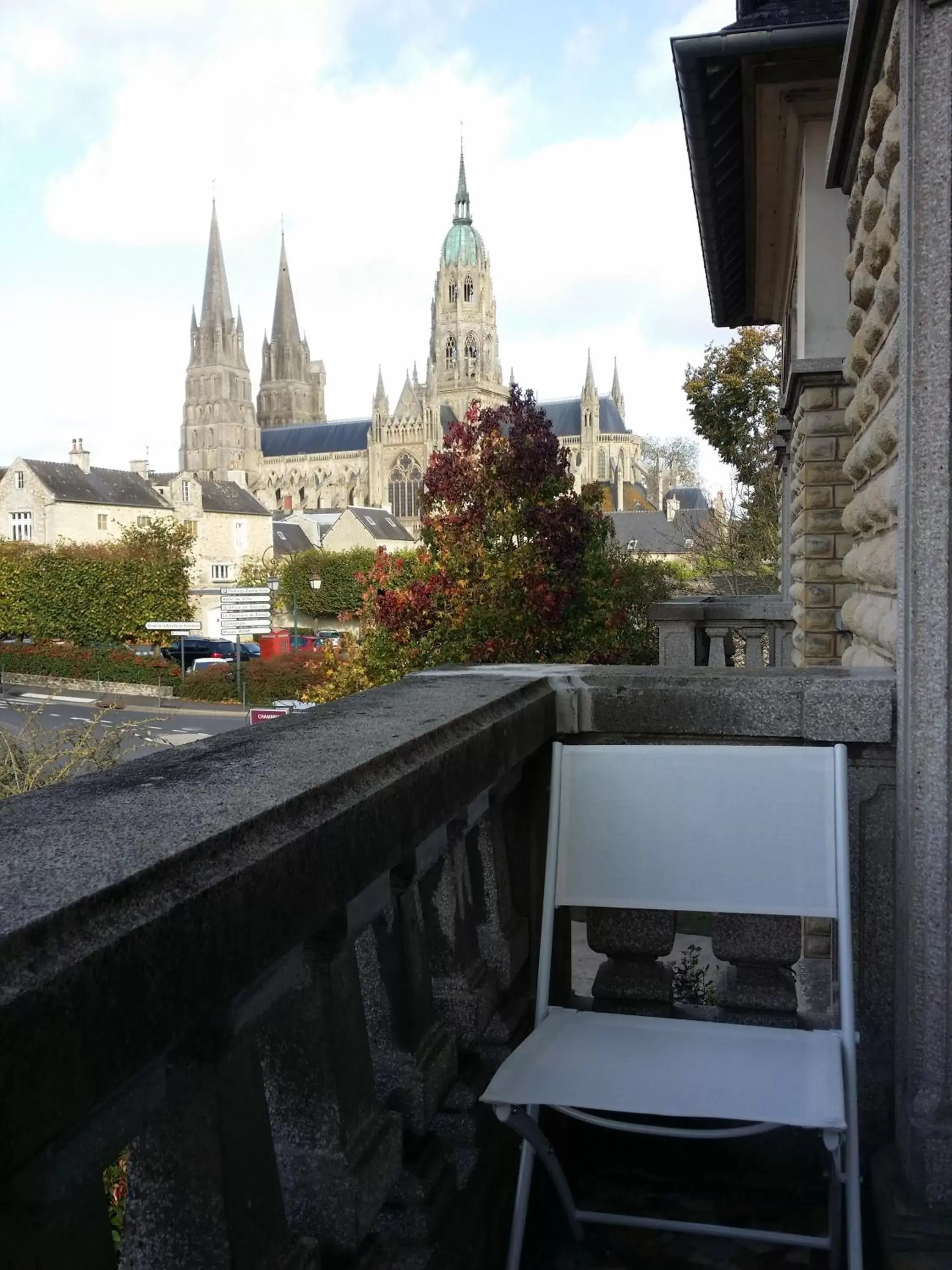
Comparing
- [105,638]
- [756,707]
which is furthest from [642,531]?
[756,707]

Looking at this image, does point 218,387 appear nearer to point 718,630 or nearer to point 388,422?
point 388,422

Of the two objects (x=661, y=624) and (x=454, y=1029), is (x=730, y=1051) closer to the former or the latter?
(x=454, y=1029)

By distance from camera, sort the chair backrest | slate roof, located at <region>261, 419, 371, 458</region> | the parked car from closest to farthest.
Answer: the chair backrest, the parked car, slate roof, located at <region>261, 419, 371, 458</region>

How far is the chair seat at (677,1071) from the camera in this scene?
2004 mm

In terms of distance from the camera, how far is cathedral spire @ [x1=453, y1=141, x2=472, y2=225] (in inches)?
4195

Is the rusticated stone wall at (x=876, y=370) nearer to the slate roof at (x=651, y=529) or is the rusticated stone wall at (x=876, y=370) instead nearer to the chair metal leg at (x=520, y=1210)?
the chair metal leg at (x=520, y=1210)

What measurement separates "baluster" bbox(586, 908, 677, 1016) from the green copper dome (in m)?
107

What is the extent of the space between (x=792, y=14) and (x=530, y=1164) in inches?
206

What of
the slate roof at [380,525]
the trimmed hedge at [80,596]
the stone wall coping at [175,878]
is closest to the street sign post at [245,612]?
the trimmed hedge at [80,596]

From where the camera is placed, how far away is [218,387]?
111m

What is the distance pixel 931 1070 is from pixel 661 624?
873 centimetres

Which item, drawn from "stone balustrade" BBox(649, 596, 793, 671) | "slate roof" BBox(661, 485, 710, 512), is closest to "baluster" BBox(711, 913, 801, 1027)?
"stone balustrade" BBox(649, 596, 793, 671)

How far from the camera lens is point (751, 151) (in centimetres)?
670

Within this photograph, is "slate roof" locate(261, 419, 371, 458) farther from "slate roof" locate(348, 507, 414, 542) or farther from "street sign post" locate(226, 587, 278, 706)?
"street sign post" locate(226, 587, 278, 706)
